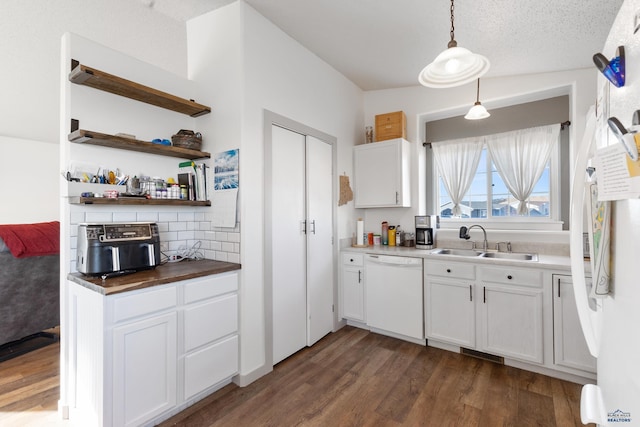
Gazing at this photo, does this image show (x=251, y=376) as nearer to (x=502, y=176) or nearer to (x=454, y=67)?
(x=454, y=67)

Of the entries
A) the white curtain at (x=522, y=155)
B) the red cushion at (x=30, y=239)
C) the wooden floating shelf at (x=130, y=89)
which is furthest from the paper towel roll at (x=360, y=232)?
the red cushion at (x=30, y=239)

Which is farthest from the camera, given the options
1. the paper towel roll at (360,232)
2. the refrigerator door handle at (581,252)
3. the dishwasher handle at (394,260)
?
the paper towel roll at (360,232)

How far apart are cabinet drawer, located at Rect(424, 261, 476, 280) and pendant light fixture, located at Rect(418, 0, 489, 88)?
5.26ft

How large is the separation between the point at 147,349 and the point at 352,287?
2.06 meters

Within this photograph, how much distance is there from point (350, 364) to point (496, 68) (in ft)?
9.86

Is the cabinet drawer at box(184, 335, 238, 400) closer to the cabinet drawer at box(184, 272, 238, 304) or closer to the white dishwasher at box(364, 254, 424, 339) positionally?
the cabinet drawer at box(184, 272, 238, 304)

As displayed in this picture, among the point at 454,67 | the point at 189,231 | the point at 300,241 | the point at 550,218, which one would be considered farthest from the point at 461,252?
the point at 189,231

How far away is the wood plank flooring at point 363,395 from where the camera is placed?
187 centimetres

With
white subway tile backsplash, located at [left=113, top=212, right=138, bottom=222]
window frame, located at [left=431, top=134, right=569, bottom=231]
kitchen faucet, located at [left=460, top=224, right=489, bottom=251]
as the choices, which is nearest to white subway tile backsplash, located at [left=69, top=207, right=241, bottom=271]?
white subway tile backsplash, located at [left=113, top=212, right=138, bottom=222]

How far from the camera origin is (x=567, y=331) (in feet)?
7.23

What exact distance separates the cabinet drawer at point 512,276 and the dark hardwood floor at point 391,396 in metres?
0.72

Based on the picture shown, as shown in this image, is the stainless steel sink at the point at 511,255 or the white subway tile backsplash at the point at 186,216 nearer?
the white subway tile backsplash at the point at 186,216

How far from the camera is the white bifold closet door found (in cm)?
258

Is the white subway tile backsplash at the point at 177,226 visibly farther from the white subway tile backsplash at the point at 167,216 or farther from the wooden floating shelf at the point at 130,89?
the wooden floating shelf at the point at 130,89
